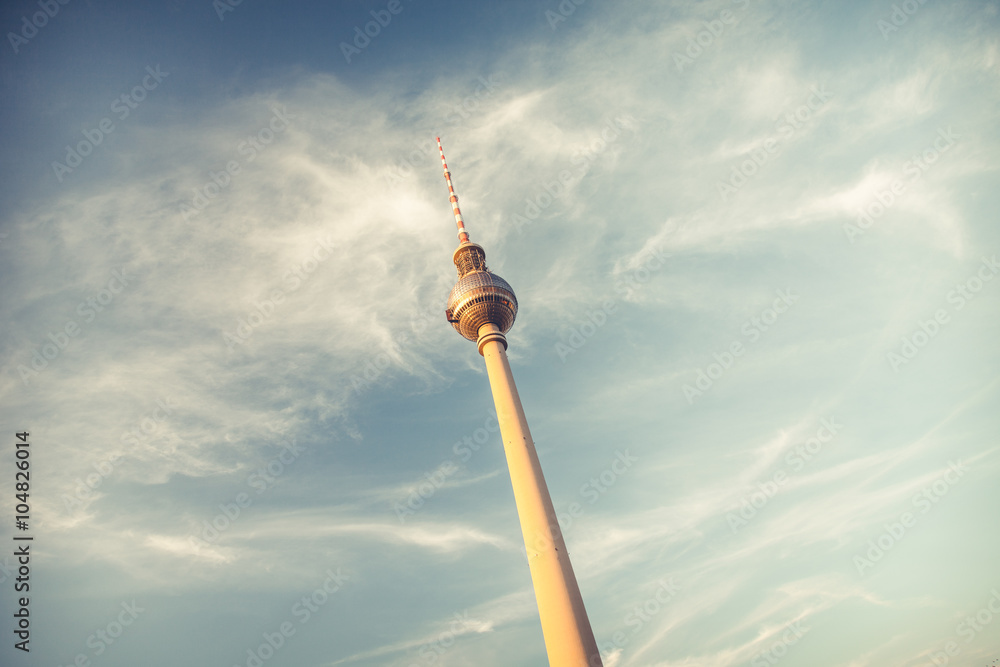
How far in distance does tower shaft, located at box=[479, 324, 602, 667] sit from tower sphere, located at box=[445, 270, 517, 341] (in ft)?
29.2

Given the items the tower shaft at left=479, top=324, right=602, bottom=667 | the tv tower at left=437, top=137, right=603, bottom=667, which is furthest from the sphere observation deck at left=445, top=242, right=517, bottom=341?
the tower shaft at left=479, top=324, right=602, bottom=667

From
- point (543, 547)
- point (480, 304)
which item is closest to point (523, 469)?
point (543, 547)

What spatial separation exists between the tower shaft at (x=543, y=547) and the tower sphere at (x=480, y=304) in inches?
351

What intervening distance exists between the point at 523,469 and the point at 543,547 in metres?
8.12

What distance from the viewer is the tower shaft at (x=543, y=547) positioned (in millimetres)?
43750

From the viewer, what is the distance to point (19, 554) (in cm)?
3575

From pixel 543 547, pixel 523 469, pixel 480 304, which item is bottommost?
pixel 543 547

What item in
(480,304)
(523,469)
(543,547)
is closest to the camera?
(543,547)

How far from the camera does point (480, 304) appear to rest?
68.7m

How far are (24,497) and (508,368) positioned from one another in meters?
45.0

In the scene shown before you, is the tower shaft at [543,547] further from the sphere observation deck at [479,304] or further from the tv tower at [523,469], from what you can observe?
the sphere observation deck at [479,304]

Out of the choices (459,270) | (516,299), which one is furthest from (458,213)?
(516,299)

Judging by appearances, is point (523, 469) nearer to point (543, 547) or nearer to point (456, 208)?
point (543, 547)

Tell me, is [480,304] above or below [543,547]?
above
